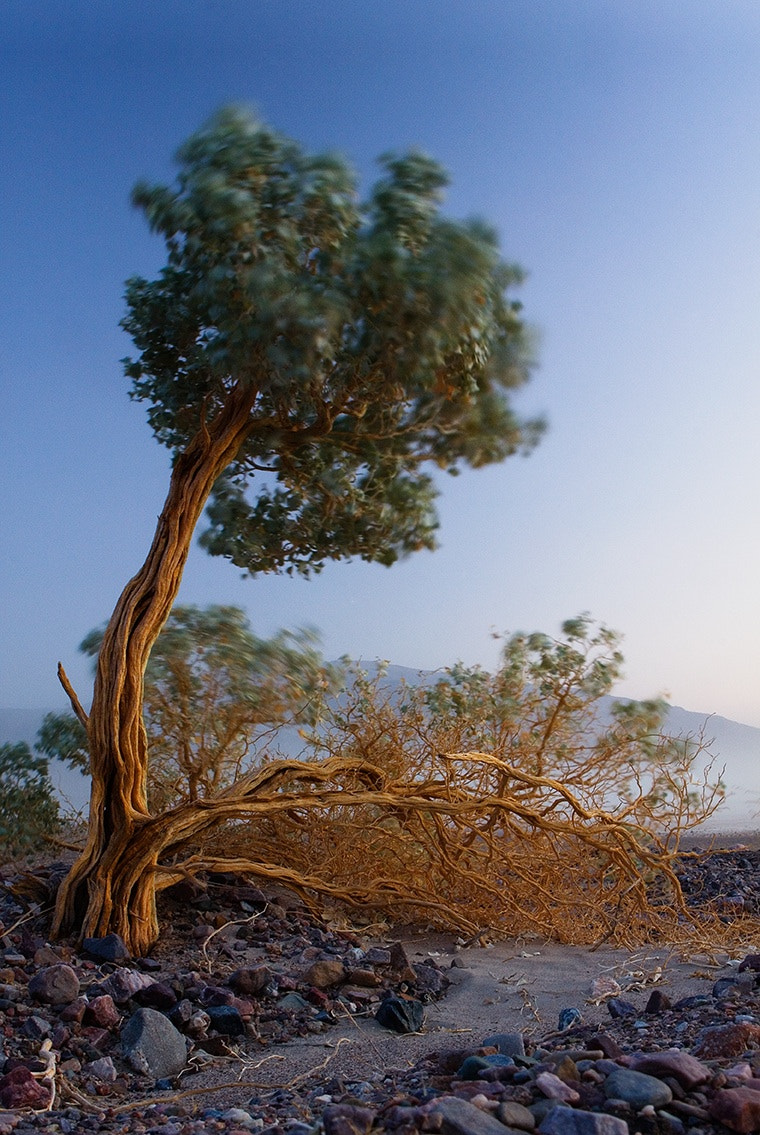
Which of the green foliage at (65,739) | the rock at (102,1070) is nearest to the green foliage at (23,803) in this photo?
the green foliage at (65,739)

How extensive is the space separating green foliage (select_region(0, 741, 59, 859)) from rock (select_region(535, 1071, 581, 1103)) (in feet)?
17.6

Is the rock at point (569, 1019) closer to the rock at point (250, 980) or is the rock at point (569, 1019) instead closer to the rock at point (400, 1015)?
the rock at point (400, 1015)

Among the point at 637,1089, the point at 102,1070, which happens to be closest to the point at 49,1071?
the point at 102,1070

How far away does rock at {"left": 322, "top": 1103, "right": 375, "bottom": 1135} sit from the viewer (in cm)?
256

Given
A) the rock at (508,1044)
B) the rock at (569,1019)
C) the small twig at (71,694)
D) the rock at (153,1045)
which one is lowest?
the rock at (153,1045)

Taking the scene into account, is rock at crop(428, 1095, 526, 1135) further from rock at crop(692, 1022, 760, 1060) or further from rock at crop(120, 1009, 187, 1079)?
rock at crop(120, 1009, 187, 1079)

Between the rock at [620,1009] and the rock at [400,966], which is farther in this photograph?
the rock at [400,966]

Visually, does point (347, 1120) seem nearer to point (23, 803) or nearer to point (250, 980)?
point (250, 980)

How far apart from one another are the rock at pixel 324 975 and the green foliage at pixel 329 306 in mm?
3090

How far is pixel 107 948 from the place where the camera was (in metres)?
5.37

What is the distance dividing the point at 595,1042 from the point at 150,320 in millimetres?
4925

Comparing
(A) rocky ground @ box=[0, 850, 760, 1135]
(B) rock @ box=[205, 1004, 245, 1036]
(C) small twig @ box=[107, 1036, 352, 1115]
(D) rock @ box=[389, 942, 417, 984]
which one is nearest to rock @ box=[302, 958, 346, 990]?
(A) rocky ground @ box=[0, 850, 760, 1135]

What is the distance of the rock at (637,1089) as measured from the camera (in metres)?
2.71

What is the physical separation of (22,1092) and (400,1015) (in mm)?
1697
